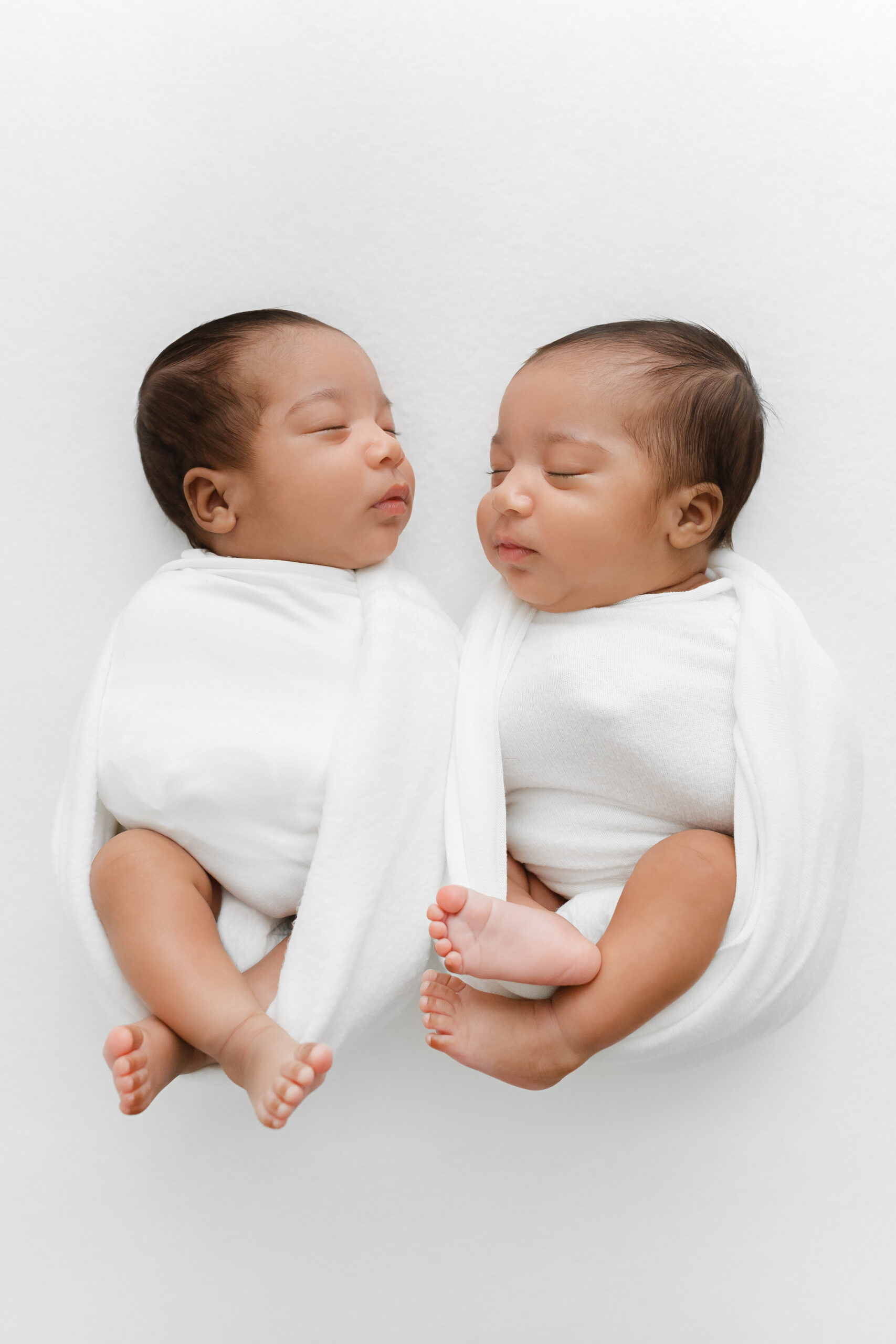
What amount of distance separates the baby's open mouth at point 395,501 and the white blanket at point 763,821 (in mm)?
235

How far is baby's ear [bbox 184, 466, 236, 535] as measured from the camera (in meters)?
1.30

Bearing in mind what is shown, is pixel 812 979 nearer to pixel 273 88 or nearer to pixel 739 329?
pixel 739 329

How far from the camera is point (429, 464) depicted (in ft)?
4.85

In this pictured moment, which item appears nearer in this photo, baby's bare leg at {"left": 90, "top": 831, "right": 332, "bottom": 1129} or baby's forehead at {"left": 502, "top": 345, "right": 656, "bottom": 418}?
baby's bare leg at {"left": 90, "top": 831, "right": 332, "bottom": 1129}

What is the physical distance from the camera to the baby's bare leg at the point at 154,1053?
41.3 inches

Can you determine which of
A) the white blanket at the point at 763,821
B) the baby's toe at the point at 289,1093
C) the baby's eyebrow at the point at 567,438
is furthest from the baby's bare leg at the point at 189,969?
the baby's eyebrow at the point at 567,438

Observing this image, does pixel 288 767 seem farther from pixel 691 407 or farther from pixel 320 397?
pixel 691 407

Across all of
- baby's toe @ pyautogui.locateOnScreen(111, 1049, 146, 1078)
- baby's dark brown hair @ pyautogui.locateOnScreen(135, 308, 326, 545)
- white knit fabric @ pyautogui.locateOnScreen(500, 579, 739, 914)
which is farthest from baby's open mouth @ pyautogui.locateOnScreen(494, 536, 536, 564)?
baby's toe @ pyautogui.locateOnScreen(111, 1049, 146, 1078)

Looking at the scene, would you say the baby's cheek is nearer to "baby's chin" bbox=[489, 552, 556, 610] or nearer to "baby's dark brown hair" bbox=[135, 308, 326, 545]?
"baby's chin" bbox=[489, 552, 556, 610]

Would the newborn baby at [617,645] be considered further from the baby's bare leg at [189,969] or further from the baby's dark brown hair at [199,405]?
the baby's dark brown hair at [199,405]

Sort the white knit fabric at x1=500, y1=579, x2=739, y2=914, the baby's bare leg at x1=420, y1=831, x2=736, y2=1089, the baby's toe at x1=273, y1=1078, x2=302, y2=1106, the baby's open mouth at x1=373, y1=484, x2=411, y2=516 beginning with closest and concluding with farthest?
the baby's toe at x1=273, y1=1078, x2=302, y2=1106 < the baby's bare leg at x1=420, y1=831, x2=736, y2=1089 < the white knit fabric at x1=500, y1=579, x2=739, y2=914 < the baby's open mouth at x1=373, y1=484, x2=411, y2=516

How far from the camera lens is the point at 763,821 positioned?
1192 millimetres

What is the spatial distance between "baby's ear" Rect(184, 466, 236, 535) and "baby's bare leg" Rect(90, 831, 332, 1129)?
428 millimetres

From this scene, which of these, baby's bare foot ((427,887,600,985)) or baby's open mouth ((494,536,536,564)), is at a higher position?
baby's open mouth ((494,536,536,564))
